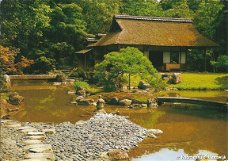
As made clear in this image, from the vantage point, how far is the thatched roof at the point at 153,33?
1184 inches

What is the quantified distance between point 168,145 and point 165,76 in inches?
657

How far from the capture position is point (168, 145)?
10570mm

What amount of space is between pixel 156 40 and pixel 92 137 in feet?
69.1

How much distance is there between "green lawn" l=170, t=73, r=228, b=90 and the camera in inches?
945

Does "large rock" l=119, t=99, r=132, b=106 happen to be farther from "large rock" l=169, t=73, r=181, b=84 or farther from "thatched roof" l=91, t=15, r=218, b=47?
"thatched roof" l=91, t=15, r=218, b=47

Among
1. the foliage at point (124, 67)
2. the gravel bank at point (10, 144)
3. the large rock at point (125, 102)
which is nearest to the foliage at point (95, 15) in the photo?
the foliage at point (124, 67)

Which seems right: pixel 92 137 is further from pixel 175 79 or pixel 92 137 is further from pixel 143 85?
pixel 175 79

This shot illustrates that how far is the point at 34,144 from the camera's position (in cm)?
940

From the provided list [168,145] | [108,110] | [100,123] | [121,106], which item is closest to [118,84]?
[121,106]

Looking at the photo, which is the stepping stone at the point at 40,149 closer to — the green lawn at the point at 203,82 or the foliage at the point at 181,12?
the green lawn at the point at 203,82

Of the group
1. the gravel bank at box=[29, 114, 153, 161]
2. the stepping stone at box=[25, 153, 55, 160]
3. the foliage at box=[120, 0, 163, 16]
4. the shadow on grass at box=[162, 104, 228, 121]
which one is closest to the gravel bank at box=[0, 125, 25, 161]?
the stepping stone at box=[25, 153, 55, 160]

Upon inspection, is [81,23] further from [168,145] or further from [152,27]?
[168,145]

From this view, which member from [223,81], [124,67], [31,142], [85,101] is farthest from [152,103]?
[223,81]

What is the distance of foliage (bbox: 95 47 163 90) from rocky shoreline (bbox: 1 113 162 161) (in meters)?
6.33
